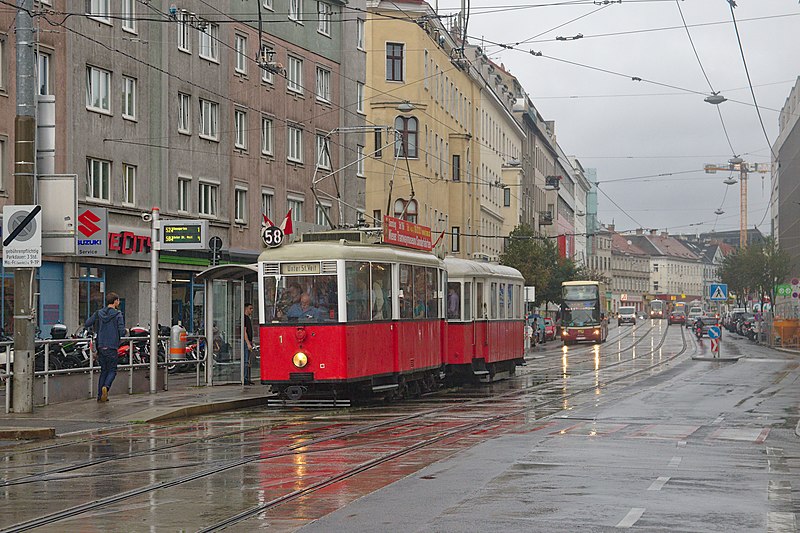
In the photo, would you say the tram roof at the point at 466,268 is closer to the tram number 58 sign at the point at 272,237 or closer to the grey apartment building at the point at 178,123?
the grey apartment building at the point at 178,123

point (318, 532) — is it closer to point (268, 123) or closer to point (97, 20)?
point (97, 20)

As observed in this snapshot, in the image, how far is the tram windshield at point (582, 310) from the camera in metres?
73.6

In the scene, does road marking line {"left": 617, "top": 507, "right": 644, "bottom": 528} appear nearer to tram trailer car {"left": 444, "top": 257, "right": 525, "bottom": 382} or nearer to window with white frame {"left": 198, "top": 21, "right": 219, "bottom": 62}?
tram trailer car {"left": 444, "top": 257, "right": 525, "bottom": 382}

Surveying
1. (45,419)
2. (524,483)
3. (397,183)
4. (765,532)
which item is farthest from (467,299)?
(397,183)

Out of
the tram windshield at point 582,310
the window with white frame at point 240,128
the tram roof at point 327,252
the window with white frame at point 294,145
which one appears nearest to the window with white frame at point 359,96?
the window with white frame at point 294,145

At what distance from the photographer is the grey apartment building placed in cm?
3666

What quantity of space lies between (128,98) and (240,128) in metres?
7.51

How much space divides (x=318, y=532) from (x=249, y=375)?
1912cm

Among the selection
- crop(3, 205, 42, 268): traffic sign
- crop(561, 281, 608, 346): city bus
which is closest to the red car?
crop(561, 281, 608, 346): city bus

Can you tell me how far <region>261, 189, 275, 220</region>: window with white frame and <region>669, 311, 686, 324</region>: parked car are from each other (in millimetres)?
83689

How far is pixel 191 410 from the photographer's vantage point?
21.5 m

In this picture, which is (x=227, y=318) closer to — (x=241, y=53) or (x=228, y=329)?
(x=228, y=329)

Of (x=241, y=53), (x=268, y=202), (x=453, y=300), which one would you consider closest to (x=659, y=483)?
(x=453, y=300)

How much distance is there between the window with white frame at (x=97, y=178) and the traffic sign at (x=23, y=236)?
1796cm
